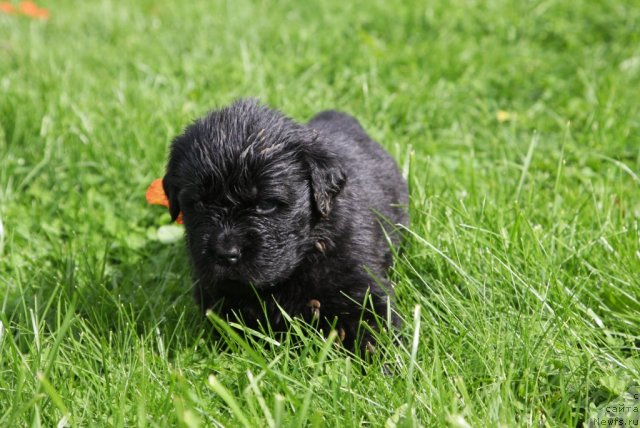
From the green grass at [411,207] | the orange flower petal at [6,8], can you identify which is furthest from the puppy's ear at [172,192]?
the orange flower petal at [6,8]

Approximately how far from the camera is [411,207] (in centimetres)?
389

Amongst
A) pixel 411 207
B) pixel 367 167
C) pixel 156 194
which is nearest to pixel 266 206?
pixel 367 167

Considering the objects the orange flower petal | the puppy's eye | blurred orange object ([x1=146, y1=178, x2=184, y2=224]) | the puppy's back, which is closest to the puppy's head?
the puppy's eye

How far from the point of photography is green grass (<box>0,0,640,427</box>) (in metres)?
2.62

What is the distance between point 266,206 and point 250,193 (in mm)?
101

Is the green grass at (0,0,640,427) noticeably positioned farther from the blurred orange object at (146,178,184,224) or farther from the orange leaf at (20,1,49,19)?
the blurred orange object at (146,178,184,224)

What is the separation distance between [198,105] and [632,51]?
3.51 meters

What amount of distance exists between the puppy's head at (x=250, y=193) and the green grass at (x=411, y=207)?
1.07 feet

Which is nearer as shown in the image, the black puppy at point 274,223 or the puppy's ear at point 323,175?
the black puppy at point 274,223

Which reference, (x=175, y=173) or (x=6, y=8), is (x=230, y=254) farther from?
(x=6, y=8)

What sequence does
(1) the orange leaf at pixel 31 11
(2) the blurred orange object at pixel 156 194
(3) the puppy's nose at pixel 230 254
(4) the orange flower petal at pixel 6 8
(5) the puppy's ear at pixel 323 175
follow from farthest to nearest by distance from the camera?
(1) the orange leaf at pixel 31 11, (4) the orange flower petal at pixel 6 8, (2) the blurred orange object at pixel 156 194, (5) the puppy's ear at pixel 323 175, (3) the puppy's nose at pixel 230 254

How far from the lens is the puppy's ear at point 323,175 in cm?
305

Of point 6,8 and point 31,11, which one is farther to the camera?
point 31,11

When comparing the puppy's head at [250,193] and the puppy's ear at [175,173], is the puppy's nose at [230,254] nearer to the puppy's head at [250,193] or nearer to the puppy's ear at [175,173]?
the puppy's head at [250,193]
